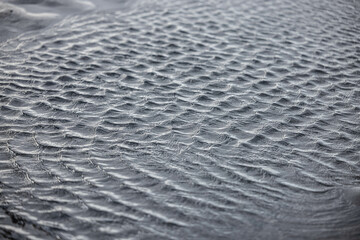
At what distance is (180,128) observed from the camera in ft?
17.6

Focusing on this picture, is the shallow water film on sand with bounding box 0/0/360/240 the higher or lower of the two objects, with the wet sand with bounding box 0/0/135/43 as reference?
lower

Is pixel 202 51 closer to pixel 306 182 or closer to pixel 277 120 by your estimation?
pixel 277 120

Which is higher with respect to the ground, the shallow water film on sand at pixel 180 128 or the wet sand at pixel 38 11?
the wet sand at pixel 38 11

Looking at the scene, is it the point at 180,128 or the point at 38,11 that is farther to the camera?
the point at 38,11

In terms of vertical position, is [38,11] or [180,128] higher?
[38,11]

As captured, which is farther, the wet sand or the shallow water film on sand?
the wet sand

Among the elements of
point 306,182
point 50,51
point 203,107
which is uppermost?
point 50,51

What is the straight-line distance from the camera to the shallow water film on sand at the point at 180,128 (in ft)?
13.3

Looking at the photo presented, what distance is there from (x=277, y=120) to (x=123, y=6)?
487cm

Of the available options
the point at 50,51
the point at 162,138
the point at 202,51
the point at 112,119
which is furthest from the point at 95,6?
the point at 162,138

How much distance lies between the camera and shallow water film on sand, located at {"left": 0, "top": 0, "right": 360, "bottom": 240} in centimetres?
407

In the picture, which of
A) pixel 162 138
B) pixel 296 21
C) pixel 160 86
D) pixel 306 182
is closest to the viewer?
pixel 306 182

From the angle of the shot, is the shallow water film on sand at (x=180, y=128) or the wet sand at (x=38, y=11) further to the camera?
the wet sand at (x=38, y=11)

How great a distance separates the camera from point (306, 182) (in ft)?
14.9
